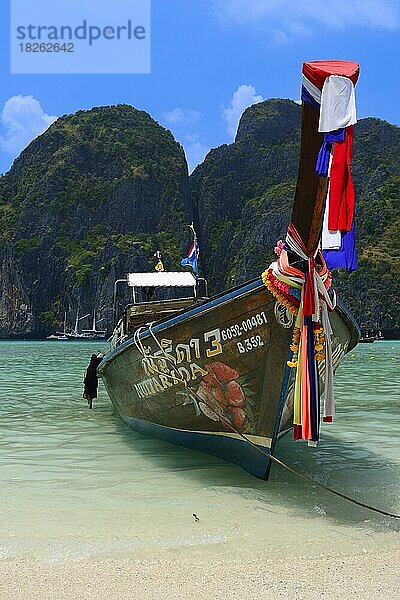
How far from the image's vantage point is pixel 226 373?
6.10 metres

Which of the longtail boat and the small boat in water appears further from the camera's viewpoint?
the small boat in water

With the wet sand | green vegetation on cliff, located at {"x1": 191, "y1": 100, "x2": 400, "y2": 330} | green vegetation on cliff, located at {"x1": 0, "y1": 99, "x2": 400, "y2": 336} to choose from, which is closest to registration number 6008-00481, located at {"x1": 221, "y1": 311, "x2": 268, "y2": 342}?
the wet sand

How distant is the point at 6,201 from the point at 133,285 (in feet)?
414

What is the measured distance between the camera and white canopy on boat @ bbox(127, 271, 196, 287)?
1122cm

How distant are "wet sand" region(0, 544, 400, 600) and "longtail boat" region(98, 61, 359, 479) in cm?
141

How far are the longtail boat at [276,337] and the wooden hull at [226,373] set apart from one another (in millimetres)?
11

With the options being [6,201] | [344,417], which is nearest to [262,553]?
[344,417]

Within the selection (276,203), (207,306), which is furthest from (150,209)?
(207,306)

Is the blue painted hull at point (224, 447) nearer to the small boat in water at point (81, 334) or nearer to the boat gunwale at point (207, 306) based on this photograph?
the boat gunwale at point (207, 306)

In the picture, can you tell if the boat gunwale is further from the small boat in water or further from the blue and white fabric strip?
the small boat in water

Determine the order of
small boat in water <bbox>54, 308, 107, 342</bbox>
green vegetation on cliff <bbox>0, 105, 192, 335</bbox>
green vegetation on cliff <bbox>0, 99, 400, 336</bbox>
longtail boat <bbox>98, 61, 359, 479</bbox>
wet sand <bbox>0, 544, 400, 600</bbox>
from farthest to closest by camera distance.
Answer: green vegetation on cliff <bbox>0, 105, 192, 335</bbox> < green vegetation on cliff <bbox>0, 99, 400, 336</bbox> < small boat in water <bbox>54, 308, 107, 342</bbox> < longtail boat <bbox>98, 61, 359, 479</bbox> < wet sand <bbox>0, 544, 400, 600</bbox>

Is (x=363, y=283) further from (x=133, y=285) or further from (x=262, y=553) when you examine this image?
(x=262, y=553)

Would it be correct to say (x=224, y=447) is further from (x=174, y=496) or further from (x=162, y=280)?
(x=162, y=280)

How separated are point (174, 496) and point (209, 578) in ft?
6.73
